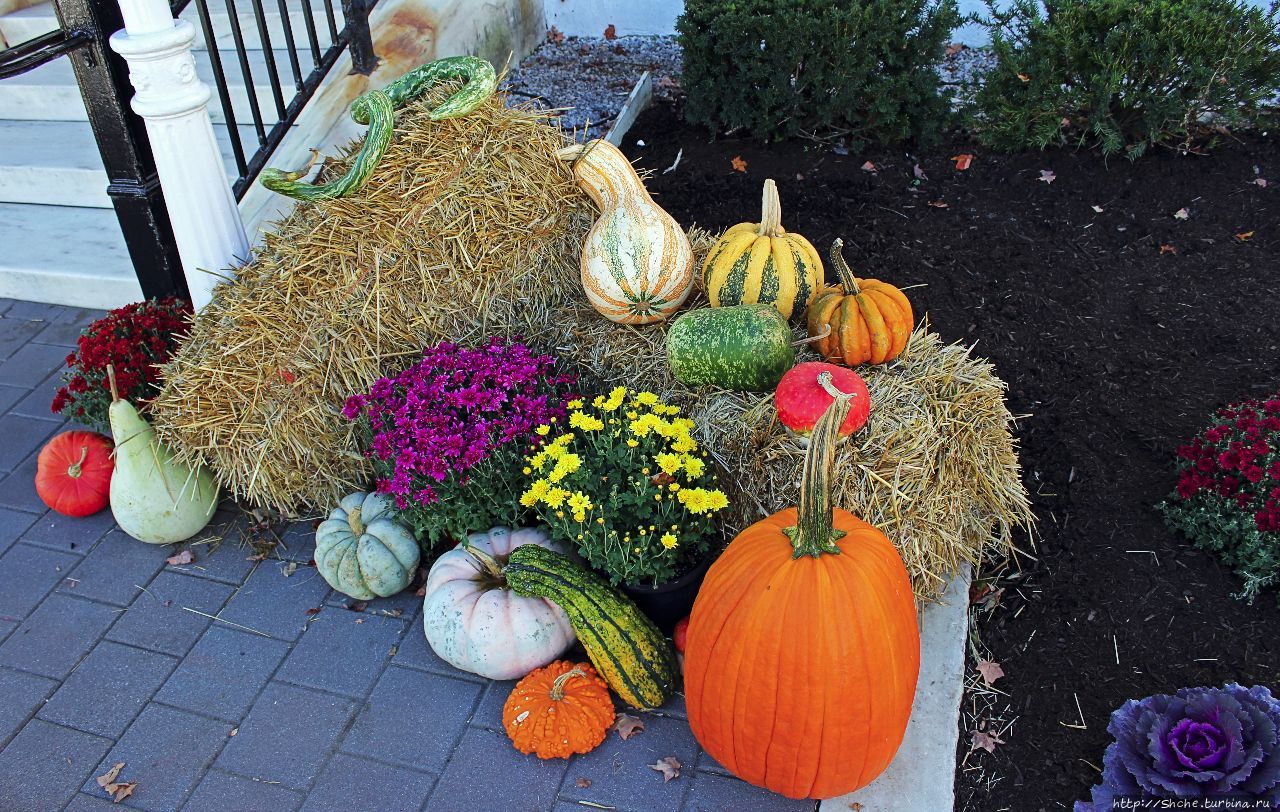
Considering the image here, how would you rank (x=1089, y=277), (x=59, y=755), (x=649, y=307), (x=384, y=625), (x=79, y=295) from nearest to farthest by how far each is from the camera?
1. (x=59, y=755)
2. (x=384, y=625)
3. (x=649, y=307)
4. (x=1089, y=277)
5. (x=79, y=295)

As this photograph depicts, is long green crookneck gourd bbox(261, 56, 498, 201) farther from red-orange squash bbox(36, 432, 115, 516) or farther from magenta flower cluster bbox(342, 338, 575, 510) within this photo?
red-orange squash bbox(36, 432, 115, 516)

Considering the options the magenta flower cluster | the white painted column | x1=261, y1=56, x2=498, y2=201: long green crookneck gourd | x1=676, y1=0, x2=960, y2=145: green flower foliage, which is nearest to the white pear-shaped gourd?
the white painted column

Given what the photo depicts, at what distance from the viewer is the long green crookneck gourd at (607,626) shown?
9.32 feet

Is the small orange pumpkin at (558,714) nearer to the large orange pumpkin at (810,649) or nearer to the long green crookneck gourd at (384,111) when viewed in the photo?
the large orange pumpkin at (810,649)

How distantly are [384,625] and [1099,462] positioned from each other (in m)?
2.81

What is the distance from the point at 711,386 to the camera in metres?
3.33

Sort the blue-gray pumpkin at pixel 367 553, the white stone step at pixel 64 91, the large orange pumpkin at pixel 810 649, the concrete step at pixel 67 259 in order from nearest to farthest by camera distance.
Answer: the large orange pumpkin at pixel 810 649
the blue-gray pumpkin at pixel 367 553
the concrete step at pixel 67 259
the white stone step at pixel 64 91

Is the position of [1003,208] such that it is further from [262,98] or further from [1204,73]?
[262,98]

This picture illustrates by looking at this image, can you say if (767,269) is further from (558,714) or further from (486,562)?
(558,714)

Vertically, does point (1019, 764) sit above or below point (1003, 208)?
below

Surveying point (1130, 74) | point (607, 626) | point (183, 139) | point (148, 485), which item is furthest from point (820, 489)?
point (1130, 74)

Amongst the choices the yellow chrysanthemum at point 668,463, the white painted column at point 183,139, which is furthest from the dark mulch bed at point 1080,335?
the white painted column at point 183,139

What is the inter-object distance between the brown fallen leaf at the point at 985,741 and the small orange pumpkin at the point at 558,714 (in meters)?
1.12

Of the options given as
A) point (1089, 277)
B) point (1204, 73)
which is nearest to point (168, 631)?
point (1089, 277)
